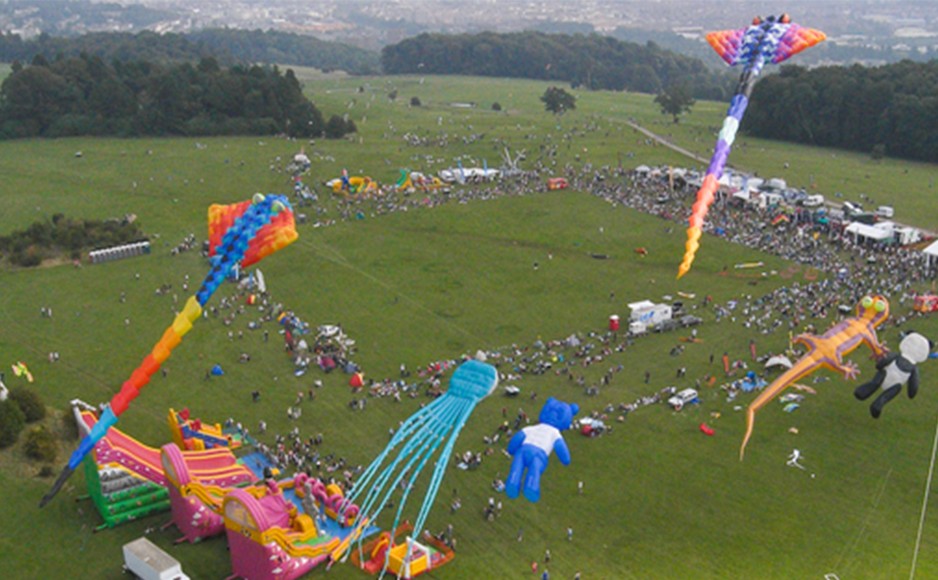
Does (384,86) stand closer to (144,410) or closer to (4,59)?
(4,59)

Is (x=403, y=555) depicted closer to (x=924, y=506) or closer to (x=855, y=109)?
(x=924, y=506)

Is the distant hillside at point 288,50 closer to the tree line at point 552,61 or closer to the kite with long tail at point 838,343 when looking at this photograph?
the tree line at point 552,61

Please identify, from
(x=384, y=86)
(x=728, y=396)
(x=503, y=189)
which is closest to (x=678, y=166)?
(x=503, y=189)

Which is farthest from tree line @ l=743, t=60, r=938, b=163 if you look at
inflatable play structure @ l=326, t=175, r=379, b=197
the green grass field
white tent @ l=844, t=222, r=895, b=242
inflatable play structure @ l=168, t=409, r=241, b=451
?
inflatable play structure @ l=168, t=409, r=241, b=451

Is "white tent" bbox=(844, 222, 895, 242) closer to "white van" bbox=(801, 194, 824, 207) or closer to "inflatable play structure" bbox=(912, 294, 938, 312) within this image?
"white van" bbox=(801, 194, 824, 207)

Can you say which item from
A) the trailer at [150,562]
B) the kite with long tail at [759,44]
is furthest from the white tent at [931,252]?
the trailer at [150,562]

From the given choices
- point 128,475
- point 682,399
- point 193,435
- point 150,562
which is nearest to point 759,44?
point 682,399

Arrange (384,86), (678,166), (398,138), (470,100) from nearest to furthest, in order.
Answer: (678,166), (398,138), (470,100), (384,86)
